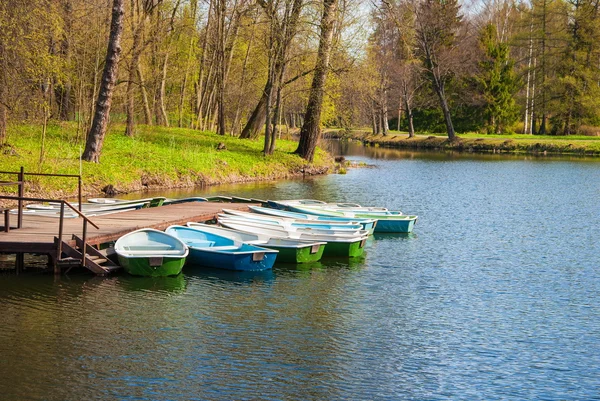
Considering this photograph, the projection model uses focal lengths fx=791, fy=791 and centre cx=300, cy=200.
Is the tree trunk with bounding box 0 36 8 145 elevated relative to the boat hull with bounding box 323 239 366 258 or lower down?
elevated

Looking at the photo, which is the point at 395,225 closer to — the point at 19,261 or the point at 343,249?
the point at 343,249

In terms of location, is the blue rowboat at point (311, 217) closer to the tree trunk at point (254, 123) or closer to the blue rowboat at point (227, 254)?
the blue rowboat at point (227, 254)

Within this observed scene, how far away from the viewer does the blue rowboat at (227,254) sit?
52.4 feet

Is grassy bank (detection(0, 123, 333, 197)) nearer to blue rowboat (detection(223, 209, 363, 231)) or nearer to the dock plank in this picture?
the dock plank

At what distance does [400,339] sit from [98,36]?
20.2 metres

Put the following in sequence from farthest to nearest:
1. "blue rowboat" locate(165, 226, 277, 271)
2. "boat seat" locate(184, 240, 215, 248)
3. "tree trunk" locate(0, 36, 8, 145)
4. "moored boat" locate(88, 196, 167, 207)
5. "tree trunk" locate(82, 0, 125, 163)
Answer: "tree trunk" locate(82, 0, 125, 163)
"tree trunk" locate(0, 36, 8, 145)
"moored boat" locate(88, 196, 167, 207)
"boat seat" locate(184, 240, 215, 248)
"blue rowboat" locate(165, 226, 277, 271)

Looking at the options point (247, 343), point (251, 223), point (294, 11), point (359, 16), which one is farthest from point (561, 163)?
point (247, 343)

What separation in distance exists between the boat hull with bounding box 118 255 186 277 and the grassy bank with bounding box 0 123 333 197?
8.68 m

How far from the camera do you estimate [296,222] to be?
779 inches

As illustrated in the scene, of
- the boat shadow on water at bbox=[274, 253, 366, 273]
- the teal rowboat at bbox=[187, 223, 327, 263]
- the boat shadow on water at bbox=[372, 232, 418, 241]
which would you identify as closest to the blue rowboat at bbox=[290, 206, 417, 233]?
the boat shadow on water at bbox=[372, 232, 418, 241]

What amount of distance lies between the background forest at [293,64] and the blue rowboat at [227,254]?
9.04 m

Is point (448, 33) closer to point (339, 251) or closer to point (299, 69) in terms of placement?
point (299, 69)

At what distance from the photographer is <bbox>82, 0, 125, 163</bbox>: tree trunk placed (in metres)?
26.3

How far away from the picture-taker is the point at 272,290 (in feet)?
48.6
